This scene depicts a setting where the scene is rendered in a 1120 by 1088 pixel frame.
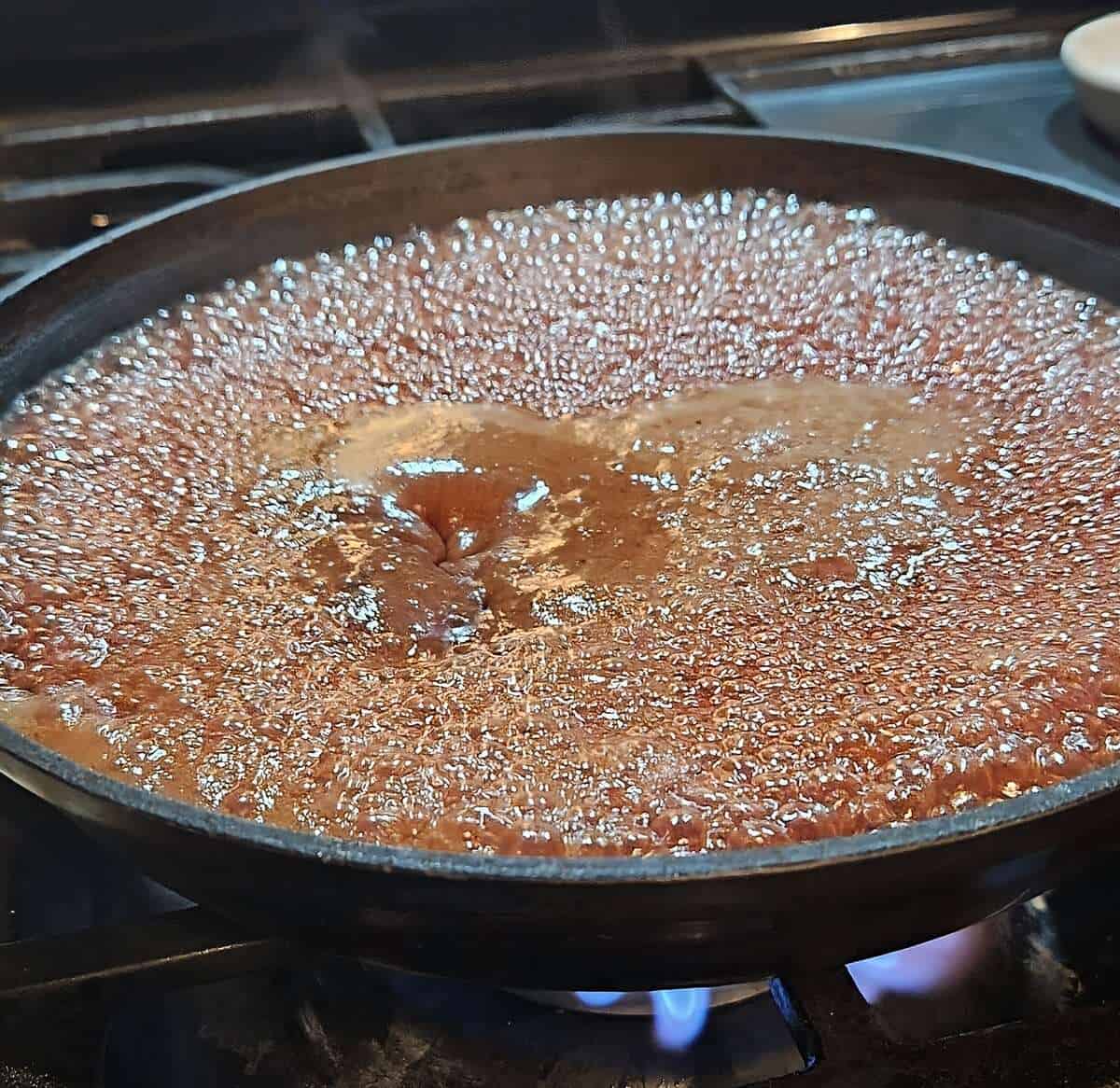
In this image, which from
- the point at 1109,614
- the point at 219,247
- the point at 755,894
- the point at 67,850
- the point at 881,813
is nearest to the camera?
the point at 755,894

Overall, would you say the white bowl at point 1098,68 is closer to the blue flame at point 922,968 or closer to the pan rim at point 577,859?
the blue flame at point 922,968

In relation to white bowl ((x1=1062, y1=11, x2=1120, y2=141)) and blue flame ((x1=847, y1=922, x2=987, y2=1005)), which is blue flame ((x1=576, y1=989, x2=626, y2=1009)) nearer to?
blue flame ((x1=847, y1=922, x2=987, y2=1005))

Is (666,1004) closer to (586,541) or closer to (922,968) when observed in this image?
(922,968)

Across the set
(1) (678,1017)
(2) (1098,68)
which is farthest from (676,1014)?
(2) (1098,68)

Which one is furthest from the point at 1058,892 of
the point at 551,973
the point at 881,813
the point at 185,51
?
the point at 185,51

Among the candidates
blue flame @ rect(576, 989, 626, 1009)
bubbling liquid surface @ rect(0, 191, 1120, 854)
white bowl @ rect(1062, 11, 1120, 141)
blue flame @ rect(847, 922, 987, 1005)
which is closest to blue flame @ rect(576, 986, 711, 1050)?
blue flame @ rect(576, 989, 626, 1009)

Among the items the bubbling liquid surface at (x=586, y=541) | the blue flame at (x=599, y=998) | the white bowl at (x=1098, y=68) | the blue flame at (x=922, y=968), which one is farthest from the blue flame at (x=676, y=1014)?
the white bowl at (x=1098, y=68)

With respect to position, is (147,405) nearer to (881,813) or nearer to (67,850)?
(67,850)
